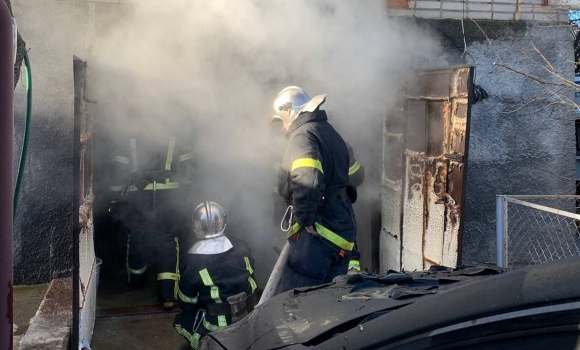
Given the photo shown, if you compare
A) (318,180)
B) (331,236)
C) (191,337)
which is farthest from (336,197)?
(191,337)

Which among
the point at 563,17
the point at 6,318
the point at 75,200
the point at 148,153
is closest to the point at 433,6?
the point at 563,17

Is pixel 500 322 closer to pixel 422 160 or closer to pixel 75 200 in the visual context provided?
pixel 75 200

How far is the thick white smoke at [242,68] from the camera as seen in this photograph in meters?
5.79

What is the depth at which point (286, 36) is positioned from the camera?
601 centimetres

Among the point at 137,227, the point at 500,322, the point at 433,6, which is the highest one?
the point at 433,6

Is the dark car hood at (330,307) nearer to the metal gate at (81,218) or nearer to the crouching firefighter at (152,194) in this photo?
the metal gate at (81,218)

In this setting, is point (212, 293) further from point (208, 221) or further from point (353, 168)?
point (353, 168)

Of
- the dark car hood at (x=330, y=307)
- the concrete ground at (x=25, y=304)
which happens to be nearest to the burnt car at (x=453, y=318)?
the dark car hood at (x=330, y=307)

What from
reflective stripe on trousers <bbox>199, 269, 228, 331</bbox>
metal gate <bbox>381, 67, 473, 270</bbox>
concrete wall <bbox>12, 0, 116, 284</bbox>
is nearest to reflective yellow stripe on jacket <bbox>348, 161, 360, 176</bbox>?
metal gate <bbox>381, 67, 473, 270</bbox>

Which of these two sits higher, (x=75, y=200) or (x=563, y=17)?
(x=563, y=17)

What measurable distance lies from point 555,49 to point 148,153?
442cm

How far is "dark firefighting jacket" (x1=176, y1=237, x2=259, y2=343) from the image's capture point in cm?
441

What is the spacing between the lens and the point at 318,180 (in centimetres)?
459

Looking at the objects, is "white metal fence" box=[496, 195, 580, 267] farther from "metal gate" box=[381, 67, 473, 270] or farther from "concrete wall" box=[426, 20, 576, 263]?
"metal gate" box=[381, 67, 473, 270]
